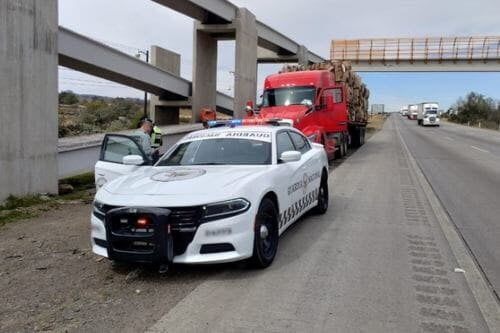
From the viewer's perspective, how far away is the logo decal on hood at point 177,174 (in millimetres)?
5598

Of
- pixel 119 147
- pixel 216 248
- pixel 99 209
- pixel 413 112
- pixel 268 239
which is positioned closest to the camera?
pixel 216 248

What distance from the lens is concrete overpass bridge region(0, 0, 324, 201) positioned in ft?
31.6

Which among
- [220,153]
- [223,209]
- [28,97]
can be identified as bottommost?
[223,209]

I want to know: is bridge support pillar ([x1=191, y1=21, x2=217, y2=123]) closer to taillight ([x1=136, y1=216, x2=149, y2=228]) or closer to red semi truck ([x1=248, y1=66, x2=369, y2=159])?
red semi truck ([x1=248, y1=66, x2=369, y2=159])

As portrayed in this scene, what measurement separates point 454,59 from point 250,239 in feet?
140

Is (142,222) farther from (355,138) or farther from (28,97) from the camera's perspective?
(355,138)

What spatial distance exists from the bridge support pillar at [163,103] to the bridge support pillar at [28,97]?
18.7 m

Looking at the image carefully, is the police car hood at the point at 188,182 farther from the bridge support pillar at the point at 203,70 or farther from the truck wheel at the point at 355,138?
the bridge support pillar at the point at 203,70

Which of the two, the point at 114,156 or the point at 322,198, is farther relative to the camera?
the point at 114,156

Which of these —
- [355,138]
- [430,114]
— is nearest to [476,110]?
[430,114]

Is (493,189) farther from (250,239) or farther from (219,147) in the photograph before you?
(250,239)

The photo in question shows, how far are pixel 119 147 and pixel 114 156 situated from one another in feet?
0.75

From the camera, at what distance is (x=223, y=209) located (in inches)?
197

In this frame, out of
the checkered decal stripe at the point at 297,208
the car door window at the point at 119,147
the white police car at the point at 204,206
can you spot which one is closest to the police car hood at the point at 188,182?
the white police car at the point at 204,206
